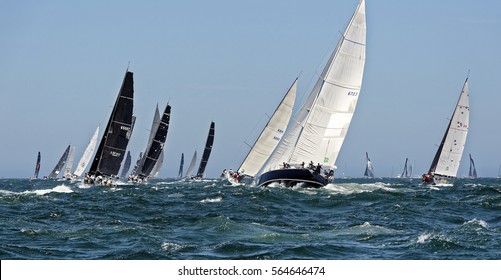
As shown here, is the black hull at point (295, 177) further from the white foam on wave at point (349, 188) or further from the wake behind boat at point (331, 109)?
the white foam on wave at point (349, 188)

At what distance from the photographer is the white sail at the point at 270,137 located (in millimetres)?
76562

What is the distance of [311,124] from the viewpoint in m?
63.2

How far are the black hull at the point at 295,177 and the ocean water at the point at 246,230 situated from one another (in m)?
14.8

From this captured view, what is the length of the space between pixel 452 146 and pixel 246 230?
219 ft

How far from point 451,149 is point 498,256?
70.6 m

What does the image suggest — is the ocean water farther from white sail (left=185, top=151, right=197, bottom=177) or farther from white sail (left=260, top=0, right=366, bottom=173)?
white sail (left=185, top=151, right=197, bottom=177)

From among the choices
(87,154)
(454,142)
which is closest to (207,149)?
(87,154)

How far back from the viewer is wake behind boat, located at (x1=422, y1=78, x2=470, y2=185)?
3533 inches

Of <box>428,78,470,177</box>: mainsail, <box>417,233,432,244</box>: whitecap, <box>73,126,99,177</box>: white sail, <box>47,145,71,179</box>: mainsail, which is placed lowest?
<box>47,145,71,179</box>: mainsail

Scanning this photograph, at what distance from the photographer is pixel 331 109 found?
6338 cm

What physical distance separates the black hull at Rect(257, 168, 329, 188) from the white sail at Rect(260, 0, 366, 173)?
1796mm

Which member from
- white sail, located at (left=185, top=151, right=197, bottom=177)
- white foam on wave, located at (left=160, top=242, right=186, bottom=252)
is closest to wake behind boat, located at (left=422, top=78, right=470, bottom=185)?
white foam on wave, located at (left=160, top=242, right=186, bottom=252)
